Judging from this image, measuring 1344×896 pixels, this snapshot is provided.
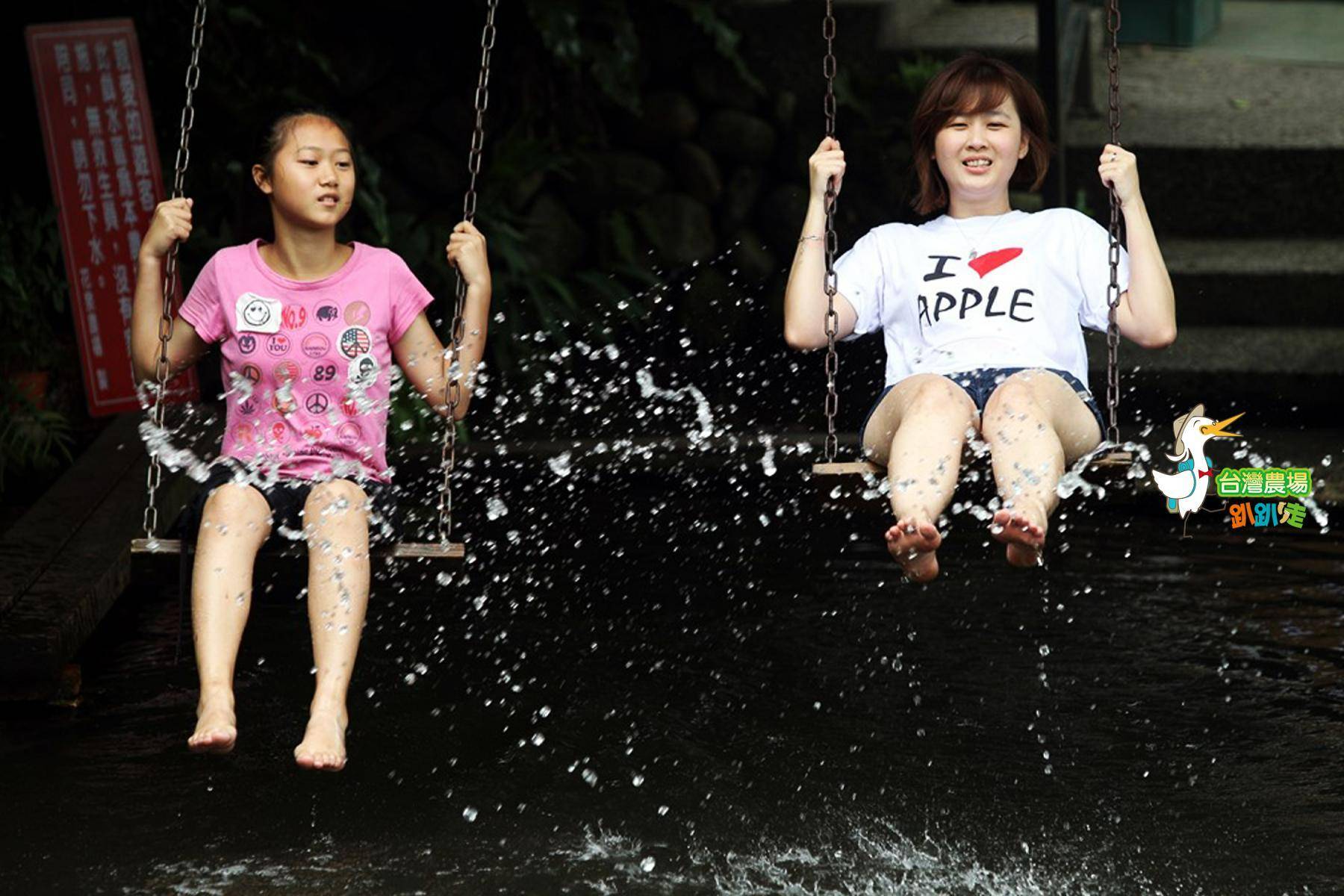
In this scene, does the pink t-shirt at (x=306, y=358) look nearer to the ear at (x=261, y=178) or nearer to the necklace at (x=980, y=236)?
the ear at (x=261, y=178)

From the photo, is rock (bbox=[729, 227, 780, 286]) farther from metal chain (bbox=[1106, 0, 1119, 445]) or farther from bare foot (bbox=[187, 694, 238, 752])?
bare foot (bbox=[187, 694, 238, 752])

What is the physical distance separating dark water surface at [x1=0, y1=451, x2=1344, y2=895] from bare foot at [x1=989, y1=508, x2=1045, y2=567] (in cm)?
80

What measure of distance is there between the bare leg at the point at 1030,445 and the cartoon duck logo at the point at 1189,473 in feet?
2.52

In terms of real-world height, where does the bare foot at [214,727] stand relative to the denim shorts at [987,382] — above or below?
below

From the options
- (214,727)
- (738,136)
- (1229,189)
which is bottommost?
(214,727)

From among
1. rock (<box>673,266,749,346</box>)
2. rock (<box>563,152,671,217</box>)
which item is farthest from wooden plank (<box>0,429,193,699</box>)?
rock (<box>563,152,671,217</box>)

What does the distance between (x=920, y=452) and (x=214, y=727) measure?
1774mm

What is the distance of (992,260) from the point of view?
5.50m

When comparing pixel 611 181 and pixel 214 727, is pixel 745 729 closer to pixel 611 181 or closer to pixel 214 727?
pixel 214 727

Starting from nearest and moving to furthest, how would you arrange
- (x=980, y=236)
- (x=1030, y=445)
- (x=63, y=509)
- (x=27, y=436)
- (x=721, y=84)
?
(x=1030, y=445) < (x=980, y=236) < (x=63, y=509) < (x=27, y=436) < (x=721, y=84)

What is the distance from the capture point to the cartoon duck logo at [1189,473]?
6055 millimetres

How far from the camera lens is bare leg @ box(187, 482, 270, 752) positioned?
479 cm

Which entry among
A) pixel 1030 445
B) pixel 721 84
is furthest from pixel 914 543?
pixel 721 84

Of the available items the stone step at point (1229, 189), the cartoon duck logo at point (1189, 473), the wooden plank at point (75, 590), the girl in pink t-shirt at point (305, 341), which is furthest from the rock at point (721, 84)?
the girl in pink t-shirt at point (305, 341)
